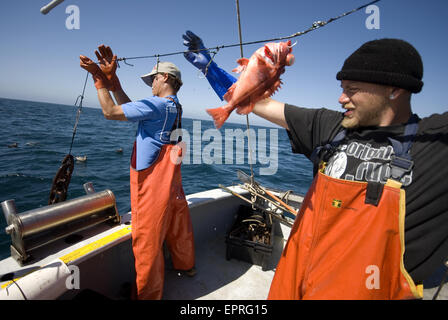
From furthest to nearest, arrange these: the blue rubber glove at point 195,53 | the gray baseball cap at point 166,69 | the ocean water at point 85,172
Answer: the ocean water at point 85,172
the gray baseball cap at point 166,69
the blue rubber glove at point 195,53

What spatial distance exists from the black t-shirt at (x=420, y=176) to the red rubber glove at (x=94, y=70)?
2.28 m

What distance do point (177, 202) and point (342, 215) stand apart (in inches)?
71.5

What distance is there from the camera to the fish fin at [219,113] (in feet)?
4.69

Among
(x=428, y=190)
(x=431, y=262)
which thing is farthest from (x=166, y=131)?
(x=431, y=262)

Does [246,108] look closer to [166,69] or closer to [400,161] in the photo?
[400,161]

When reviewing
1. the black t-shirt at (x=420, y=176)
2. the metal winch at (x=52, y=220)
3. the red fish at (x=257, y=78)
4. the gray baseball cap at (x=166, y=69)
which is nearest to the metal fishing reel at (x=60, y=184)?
the metal winch at (x=52, y=220)

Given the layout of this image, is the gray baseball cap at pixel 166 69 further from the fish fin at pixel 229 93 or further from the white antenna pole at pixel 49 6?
the fish fin at pixel 229 93

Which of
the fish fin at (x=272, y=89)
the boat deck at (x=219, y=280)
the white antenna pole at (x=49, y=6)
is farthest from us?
the boat deck at (x=219, y=280)

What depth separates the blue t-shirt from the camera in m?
2.05

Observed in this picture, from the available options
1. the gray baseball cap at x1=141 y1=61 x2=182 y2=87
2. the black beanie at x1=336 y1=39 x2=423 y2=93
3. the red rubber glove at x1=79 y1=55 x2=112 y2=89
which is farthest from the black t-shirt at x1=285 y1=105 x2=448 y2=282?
the red rubber glove at x1=79 y1=55 x2=112 y2=89

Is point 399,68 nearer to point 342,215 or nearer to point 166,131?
point 342,215

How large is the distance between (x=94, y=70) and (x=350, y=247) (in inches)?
105

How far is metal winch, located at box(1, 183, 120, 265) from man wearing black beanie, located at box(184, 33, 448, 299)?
2.22 meters

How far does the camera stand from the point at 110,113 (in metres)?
1.90
